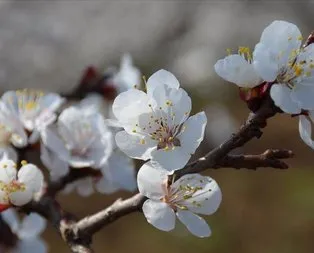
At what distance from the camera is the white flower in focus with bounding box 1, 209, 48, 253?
1.12 m

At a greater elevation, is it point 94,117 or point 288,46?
point 288,46

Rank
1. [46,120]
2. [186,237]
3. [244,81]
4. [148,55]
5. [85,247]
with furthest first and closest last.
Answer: [148,55] → [186,237] → [46,120] → [85,247] → [244,81]

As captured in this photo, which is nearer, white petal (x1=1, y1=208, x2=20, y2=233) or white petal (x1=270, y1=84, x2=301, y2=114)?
white petal (x1=270, y1=84, x2=301, y2=114)

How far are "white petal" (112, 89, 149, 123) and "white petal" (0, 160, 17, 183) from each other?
0.54 feet

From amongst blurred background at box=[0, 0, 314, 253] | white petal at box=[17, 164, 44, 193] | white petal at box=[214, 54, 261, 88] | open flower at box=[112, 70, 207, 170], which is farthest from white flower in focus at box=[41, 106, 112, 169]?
blurred background at box=[0, 0, 314, 253]

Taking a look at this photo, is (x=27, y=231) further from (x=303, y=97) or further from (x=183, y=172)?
(x=303, y=97)

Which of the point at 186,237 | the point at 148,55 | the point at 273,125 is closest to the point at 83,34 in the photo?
the point at 148,55

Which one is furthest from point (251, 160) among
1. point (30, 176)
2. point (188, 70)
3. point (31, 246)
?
point (188, 70)

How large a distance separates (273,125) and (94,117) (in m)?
3.14

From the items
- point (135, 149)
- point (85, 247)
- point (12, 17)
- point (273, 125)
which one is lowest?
point (273, 125)

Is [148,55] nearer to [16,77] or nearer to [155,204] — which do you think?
[16,77]

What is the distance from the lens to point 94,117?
112cm

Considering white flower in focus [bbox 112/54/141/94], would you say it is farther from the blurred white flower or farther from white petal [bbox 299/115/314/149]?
white petal [bbox 299/115/314/149]

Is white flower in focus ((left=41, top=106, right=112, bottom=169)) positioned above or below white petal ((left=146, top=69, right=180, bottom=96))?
below
